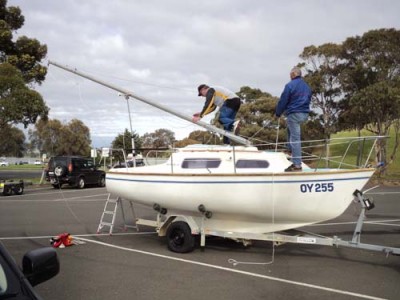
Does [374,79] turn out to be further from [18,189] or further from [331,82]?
[18,189]

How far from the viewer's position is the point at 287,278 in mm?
7031

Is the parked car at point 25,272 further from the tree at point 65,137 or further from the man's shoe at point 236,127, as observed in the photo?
the tree at point 65,137

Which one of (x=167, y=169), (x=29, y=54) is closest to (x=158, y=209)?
(x=167, y=169)

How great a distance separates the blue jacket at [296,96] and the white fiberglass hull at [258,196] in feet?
4.97

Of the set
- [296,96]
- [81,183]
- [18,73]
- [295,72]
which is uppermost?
[18,73]

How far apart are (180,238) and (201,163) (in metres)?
1.48

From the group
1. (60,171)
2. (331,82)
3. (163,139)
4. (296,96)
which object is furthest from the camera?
(331,82)

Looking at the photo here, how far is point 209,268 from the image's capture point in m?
7.61

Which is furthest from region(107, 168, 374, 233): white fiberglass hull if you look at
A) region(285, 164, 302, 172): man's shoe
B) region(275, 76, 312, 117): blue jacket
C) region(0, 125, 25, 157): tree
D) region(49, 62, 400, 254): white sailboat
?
region(0, 125, 25, 157): tree

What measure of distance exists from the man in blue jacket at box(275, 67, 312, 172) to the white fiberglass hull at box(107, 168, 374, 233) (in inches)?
34.8

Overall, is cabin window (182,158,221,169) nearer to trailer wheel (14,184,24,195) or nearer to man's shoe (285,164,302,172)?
man's shoe (285,164,302,172)

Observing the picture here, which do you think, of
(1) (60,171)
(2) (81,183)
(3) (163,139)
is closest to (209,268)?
(3) (163,139)

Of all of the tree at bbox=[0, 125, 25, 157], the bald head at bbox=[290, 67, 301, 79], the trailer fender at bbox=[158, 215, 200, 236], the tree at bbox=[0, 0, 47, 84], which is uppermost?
the tree at bbox=[0, 0, 47, 84]

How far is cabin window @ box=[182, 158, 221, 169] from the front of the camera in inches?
354
